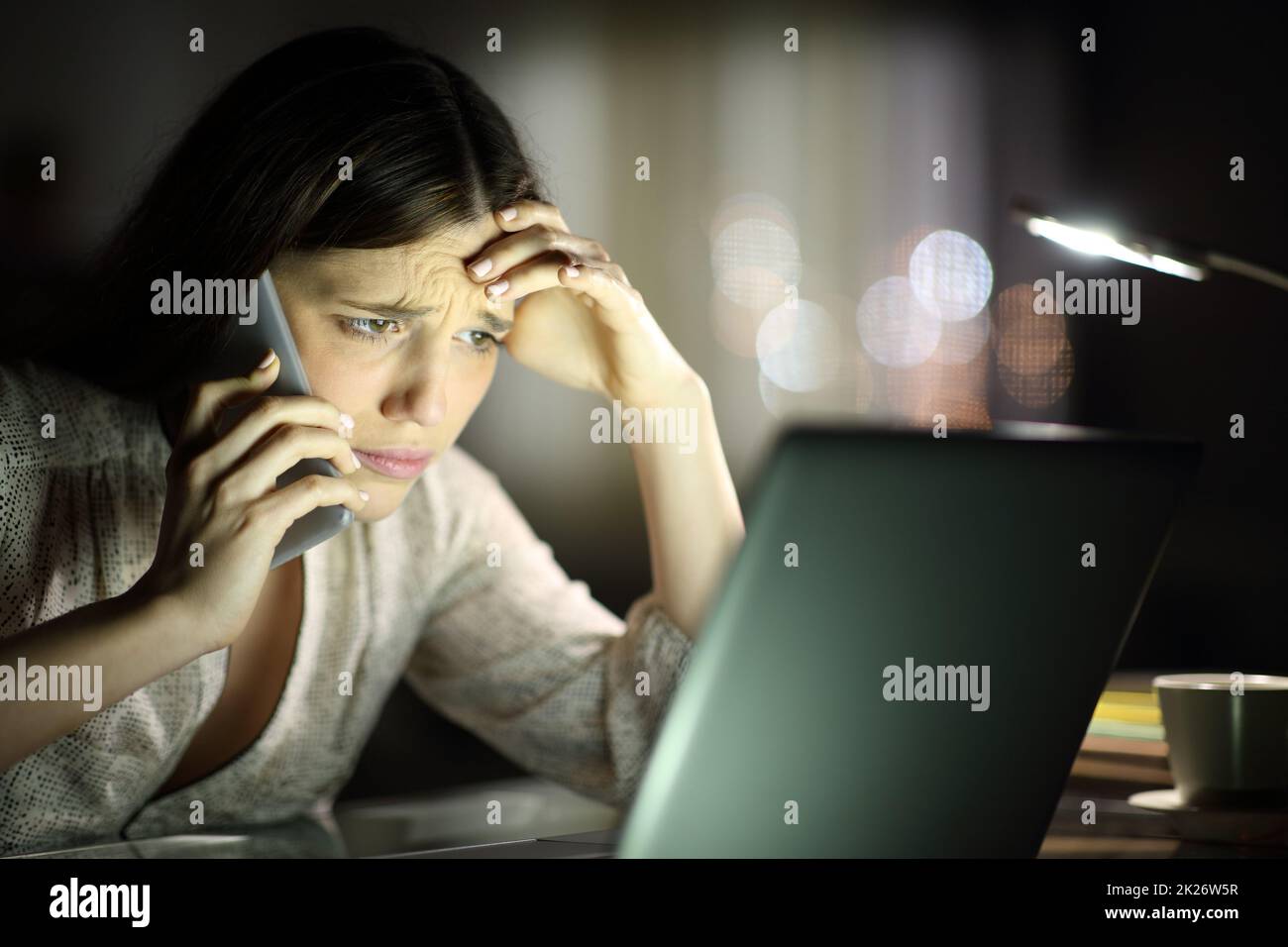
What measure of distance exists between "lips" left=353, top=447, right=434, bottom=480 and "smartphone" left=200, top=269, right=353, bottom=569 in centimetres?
13

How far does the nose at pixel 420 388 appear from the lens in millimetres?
995

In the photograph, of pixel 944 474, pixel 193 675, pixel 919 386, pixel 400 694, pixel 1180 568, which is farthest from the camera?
pixel 919 386

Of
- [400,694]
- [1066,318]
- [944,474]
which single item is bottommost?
[400,694]

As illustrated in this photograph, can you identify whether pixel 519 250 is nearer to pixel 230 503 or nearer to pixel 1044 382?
pixel 230 503

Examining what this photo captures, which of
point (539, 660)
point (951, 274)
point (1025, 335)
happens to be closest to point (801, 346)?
point (951, 274)

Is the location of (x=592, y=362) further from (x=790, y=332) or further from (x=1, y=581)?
(x=790, y=332)

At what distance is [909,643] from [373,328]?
580 millimetres

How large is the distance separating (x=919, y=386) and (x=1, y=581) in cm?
202

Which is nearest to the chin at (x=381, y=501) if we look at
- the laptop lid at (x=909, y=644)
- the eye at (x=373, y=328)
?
the eye at (x=373, y=328)

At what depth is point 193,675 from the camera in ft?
3.26

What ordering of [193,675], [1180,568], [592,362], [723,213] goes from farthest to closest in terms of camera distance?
[723,213], [1180,568], [592,362], [193,675]

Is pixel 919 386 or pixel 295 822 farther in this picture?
pixel 919 386

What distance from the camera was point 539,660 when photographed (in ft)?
3.95
